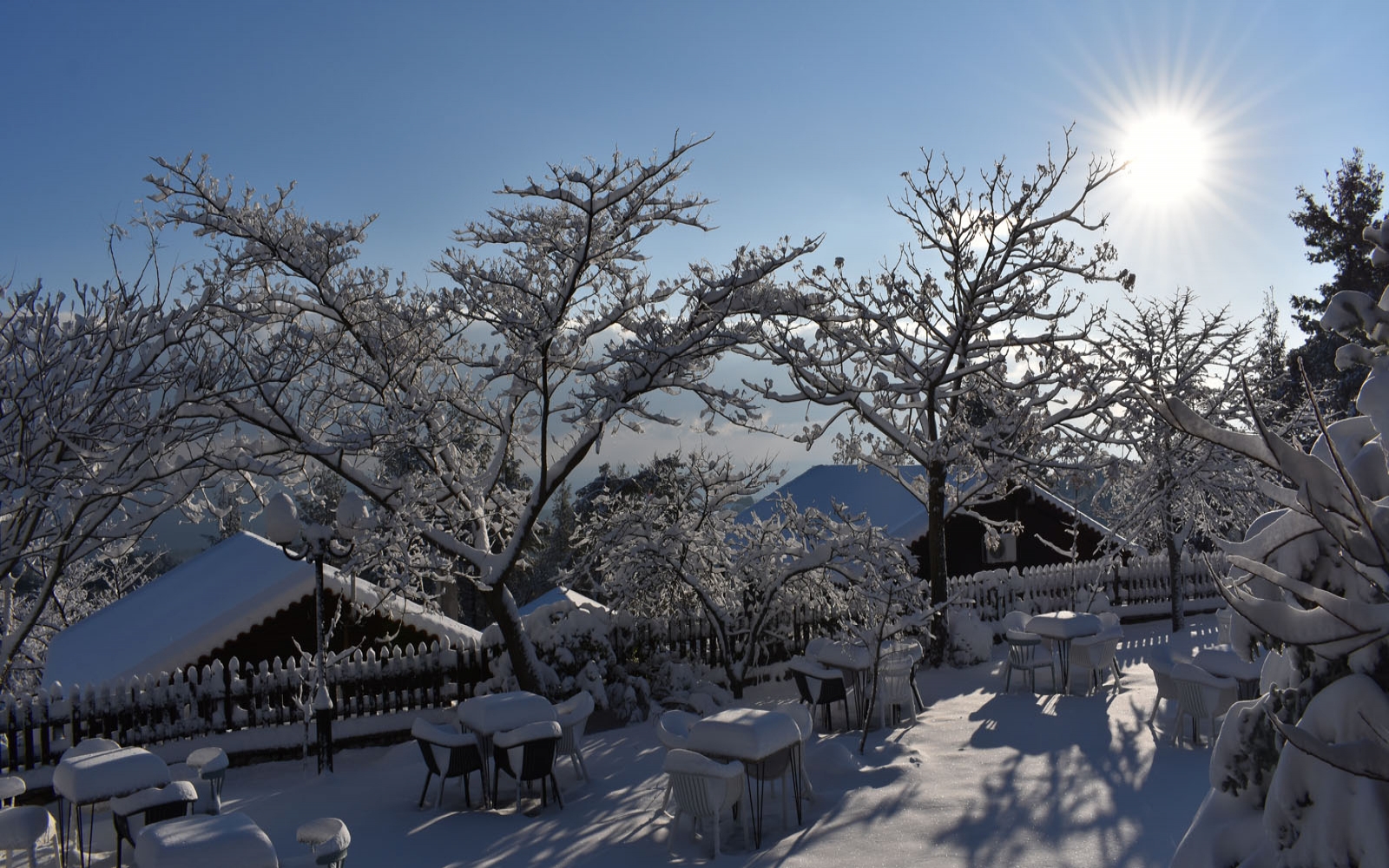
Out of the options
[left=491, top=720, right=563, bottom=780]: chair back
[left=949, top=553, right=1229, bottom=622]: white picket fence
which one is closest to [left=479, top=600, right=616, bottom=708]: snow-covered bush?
[left=491, top=720, right=563, bottom=780]: chair back

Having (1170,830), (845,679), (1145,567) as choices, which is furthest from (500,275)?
(1145,567)

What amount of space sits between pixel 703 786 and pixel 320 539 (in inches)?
223

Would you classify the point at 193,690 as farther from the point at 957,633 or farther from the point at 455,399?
the point at 957,633

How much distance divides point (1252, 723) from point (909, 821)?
4.80m

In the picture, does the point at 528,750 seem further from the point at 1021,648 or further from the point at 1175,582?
the point at 1175,582

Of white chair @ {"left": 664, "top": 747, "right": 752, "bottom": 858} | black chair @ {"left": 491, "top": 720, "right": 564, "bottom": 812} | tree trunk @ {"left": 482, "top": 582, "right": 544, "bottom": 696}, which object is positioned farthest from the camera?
tree trunk @ {"left": 482, "top": 582, "right": 544, "bottom": 696}

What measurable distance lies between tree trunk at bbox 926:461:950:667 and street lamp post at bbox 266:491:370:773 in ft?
32.2

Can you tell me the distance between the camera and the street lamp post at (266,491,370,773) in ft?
33.1

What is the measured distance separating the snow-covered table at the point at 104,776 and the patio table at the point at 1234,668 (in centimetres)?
1057

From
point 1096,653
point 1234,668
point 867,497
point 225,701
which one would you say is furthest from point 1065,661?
point 867,497

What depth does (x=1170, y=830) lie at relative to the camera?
24.0ft

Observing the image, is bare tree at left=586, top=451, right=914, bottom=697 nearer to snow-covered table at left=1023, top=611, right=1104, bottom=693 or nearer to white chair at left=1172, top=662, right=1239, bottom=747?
snow-covered table at left=1023, top=611, right=1104, bottom=693

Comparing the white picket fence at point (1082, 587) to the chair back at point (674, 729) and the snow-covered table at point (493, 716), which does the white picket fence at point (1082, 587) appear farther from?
the snow-covered table at point (493, 716)

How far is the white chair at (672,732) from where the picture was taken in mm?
8477
